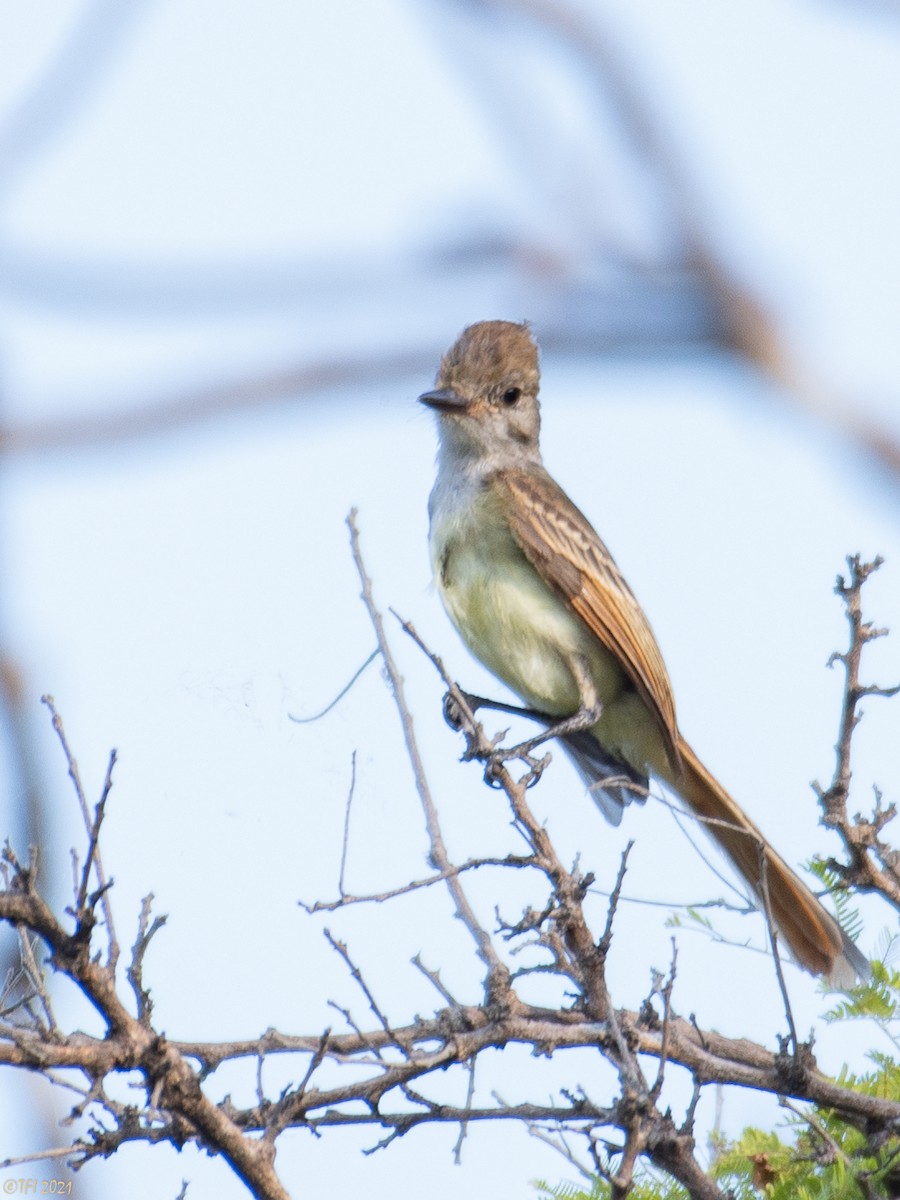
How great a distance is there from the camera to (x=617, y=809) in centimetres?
520

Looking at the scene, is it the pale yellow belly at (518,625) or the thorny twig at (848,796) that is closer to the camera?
the thorny twig at (848,796)

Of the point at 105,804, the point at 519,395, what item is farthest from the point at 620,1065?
the point at 519,395

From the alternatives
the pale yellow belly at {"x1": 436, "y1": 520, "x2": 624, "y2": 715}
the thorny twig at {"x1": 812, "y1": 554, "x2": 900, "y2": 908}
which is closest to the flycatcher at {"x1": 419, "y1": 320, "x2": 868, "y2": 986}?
the pale yellow belly at {"x1": 436, "y1": 520, "x2": 624, "y2": 715}

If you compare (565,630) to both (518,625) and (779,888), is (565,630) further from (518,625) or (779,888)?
(779,888)

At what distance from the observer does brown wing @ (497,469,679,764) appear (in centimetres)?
523

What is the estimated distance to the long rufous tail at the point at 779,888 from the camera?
15.0 ft

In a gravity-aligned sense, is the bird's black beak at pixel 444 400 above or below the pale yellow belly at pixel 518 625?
above

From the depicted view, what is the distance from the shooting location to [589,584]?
17.5 ft

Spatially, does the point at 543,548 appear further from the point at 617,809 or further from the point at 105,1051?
the point at 105,1051

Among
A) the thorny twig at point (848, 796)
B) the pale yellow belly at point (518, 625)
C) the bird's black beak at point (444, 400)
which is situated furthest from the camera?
the bird's black beak at point (444, 400)

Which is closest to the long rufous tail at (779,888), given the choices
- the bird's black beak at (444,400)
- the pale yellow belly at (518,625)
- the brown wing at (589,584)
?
the brown wing at (589,584)

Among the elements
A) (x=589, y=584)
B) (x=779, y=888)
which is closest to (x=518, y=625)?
(x=589, y=584)

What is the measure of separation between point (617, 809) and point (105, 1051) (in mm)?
2736

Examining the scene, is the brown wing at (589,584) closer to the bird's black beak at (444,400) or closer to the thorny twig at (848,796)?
the bird's black beak at (444,400)
